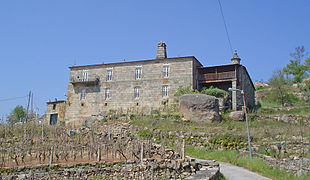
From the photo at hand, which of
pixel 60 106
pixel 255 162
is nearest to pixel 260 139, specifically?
pixel 255 162

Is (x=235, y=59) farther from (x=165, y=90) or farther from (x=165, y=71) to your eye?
(x=165, y=90)

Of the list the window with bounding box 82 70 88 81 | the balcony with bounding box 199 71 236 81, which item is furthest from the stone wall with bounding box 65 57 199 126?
the balcony with bounding box 199 71 236 81

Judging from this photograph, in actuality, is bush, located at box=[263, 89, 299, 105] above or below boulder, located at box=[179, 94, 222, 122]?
above

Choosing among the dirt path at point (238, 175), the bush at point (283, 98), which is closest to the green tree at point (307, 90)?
the bush at point (283, 98)

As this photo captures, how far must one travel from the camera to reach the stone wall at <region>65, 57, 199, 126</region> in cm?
3086

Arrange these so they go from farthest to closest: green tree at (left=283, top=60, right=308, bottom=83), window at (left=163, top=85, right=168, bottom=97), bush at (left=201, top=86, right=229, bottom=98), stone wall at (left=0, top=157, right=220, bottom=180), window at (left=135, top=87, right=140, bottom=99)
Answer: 1. green tree at (left=283, top=60, right=308, bottom=83)
2. window at (left=135, top=87, right=140, bottom=99)
3. window at (left=163, top=85, right=168, bottom=97)
4. bush at (left=201, top=86, right=229, bottom=98)
5. stone wall at (left=0, top=157, right=220, bottom=180)

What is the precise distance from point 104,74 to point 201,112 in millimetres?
14825

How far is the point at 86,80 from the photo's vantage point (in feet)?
113

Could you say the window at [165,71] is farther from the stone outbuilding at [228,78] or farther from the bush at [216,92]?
the bush at [216,92]

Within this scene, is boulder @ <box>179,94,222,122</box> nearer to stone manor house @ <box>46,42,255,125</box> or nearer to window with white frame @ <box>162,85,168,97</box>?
stone manor house @ <box>46,42,255,125</box>

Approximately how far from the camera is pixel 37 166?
13914 millimetres

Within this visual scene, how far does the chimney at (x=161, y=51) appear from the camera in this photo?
32.9 metres

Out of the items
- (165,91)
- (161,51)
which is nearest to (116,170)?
(165,91)

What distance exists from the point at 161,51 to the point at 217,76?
7.29 metres
